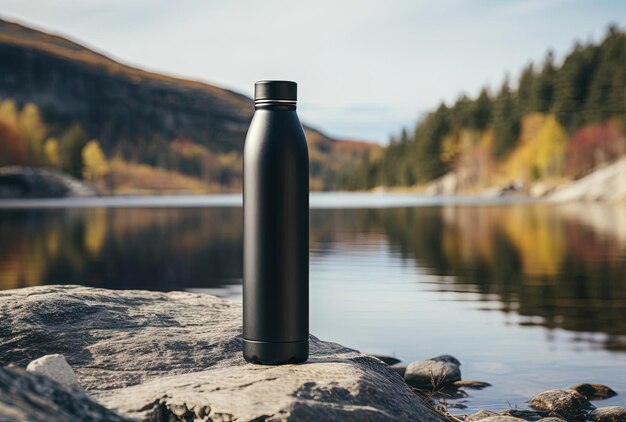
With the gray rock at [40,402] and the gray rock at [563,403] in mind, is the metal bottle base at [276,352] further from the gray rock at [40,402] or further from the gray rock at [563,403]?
the gray rock at [563,403]

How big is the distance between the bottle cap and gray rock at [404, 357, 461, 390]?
15.4 feet

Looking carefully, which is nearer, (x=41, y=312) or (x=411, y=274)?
(x=41, y=312)

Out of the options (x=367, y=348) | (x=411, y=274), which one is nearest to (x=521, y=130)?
(x=411, y=274)

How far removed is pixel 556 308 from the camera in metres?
15.2

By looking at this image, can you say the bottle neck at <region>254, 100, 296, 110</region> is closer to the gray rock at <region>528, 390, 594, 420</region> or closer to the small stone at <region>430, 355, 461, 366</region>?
the gray rock at <region>528, 390, 594, 420</region>

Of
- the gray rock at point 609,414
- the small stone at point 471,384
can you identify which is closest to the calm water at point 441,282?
the small stone at point 471,384

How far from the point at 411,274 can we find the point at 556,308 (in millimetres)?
5587

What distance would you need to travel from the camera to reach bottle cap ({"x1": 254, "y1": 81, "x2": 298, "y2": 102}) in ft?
18.2

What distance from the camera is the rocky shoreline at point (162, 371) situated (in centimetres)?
458

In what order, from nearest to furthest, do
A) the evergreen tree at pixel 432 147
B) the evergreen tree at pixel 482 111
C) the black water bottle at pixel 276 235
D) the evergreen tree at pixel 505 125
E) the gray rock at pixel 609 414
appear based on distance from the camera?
the black water bottle at pixel 276 235, the gray rock at pixel 609 414, the evergreen tree at pixel 505 125, the evergreen tree at pixel 432 147, the evergreen tree at pixel 482 111

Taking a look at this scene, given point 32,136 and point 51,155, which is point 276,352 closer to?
point 32,136

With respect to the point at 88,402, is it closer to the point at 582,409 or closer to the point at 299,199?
the point at 299,199

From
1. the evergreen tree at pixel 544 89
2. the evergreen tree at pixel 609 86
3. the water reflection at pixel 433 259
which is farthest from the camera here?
the evergreen tree at pixel 544 89

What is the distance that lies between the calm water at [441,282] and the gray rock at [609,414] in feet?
2.93
